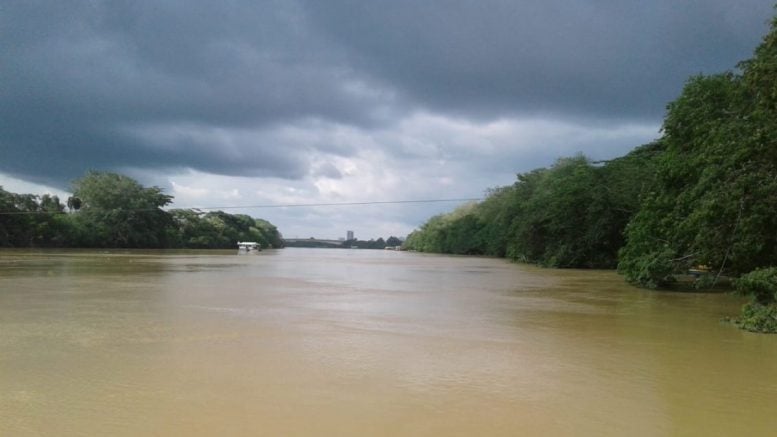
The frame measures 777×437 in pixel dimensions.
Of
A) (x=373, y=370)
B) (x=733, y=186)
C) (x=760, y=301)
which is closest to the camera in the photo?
(x=373, y=370)

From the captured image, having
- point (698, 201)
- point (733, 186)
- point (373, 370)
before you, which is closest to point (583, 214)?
point (698, 201)

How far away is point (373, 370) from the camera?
755cm

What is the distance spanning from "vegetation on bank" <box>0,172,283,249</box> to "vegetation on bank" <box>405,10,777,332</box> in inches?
1967

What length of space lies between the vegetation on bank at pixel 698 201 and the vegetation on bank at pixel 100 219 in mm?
49969

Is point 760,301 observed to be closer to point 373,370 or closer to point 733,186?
point 733,186

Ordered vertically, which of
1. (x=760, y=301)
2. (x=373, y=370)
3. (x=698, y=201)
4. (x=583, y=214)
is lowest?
(x=373, y=370)

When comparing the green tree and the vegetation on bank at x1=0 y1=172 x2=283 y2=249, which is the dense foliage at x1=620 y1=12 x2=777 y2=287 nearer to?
the vegetation on bank at x1=0 y1=172 x2=283 y2=249

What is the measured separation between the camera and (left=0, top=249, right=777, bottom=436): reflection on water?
5480 millimetres

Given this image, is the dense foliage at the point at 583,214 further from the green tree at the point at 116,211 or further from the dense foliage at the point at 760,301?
the green tree at the point at 116,211

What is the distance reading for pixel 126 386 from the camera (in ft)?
21.4

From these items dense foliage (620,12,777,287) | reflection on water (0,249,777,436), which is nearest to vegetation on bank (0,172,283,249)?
reflection on water (0,249,777,436)

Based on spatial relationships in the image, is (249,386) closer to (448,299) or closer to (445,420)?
(445,420)

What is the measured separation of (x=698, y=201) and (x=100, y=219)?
69.3 metres

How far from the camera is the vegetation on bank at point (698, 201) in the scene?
40.8 ft
